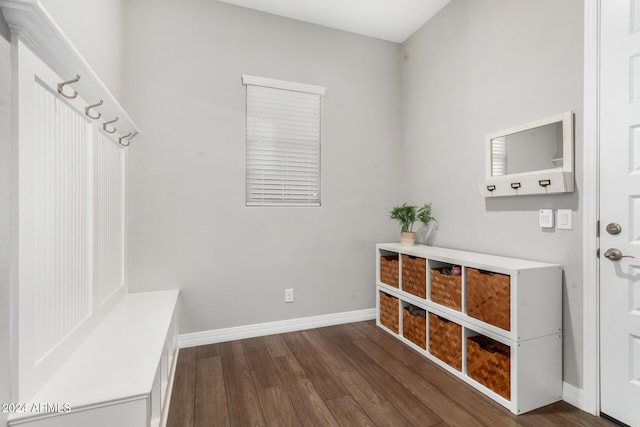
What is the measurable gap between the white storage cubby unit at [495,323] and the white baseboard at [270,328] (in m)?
0.75

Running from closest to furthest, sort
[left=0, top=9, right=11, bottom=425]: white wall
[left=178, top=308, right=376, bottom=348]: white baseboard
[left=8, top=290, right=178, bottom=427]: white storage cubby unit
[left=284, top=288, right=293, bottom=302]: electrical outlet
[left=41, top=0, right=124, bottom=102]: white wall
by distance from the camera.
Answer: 1. [left=0, top=9, right=11, bottom=425]: white wall
2. [left=8, top=290, right=178, bottom=427]: white storage cubby unit
3. [left=41, top=0, right=124, bottom=102]: white wall
4. [left=178, top=308, right=376, bottom=348]: white baseboard
5. [left=284, top=288, right=293, bottom=302]: electrical outlet

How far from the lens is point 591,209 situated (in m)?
1.67

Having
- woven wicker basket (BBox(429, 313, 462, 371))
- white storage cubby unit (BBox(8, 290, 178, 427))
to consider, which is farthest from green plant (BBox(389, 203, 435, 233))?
white storage cubby unit (BBox(8, 290, 178, 427))

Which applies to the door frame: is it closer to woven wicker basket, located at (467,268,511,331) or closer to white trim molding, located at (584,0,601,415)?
white trim molding, located at (584,0,601,415)

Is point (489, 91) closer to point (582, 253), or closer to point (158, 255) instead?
point (582, 253)

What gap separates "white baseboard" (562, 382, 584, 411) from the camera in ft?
5.62

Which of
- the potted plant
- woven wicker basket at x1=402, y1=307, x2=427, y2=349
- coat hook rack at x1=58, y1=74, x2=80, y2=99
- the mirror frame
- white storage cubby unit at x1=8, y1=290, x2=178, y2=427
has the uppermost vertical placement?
coat hook rack at x1=58, y1=74, x2=80, y2=99

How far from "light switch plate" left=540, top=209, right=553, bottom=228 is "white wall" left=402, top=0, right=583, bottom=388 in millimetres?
40

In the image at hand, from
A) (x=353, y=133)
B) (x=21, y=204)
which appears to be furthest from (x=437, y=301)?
(x=21, y=204)

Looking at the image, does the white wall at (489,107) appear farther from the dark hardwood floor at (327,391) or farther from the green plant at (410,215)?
the dark hardwood floor at (327,391)

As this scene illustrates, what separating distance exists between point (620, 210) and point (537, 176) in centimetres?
43

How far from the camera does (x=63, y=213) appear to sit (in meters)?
1.29

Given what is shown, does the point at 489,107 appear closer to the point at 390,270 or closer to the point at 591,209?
the point at 591,209

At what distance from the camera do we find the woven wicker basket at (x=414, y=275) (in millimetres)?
2386
